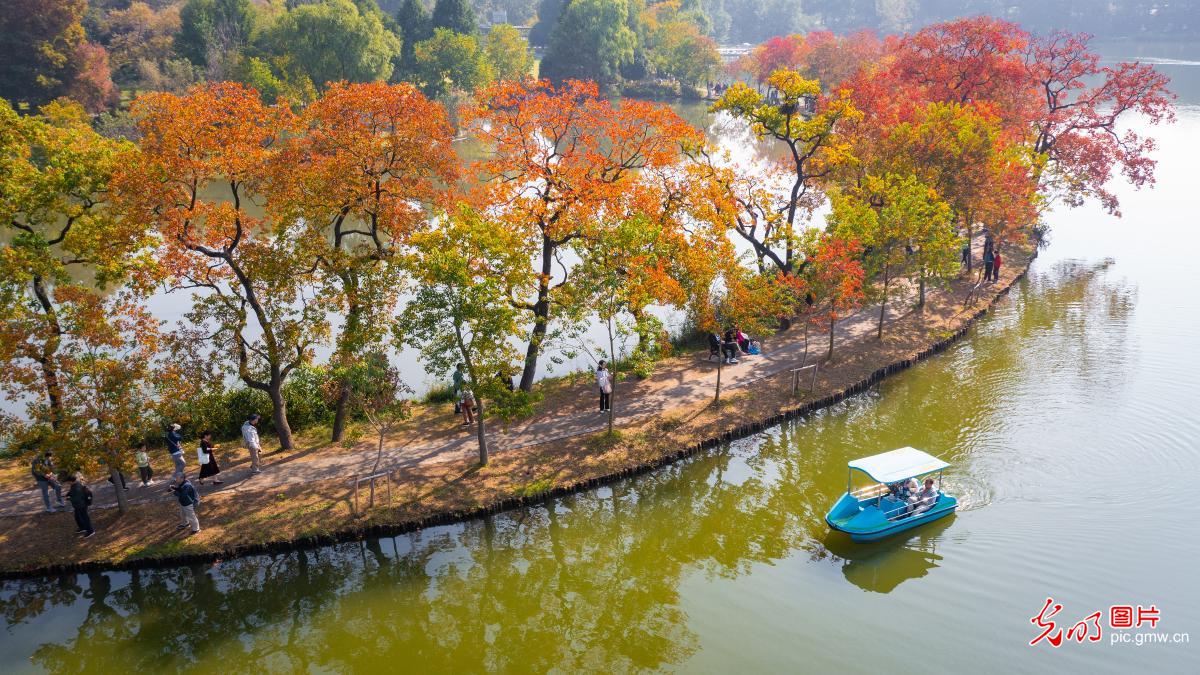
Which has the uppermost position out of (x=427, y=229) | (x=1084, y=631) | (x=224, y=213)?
(x=224, y=213)

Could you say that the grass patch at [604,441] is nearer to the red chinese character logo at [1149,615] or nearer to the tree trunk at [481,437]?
the tree trunk at [481,437]

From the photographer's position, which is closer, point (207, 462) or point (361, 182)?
point (207, 462)

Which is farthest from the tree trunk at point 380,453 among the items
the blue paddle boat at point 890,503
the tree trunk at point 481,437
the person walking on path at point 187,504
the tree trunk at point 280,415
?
the blue paddle boat at point 890,503

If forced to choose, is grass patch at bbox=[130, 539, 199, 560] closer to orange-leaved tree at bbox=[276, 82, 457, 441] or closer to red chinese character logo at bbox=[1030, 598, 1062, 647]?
orange-leaved tree at bbox=[276, 82, 457, 441]

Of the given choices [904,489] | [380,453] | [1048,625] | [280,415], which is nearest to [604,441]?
[380,453]

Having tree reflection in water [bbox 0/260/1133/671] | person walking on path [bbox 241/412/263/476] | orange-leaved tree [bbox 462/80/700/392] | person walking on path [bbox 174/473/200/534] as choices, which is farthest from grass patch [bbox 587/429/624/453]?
person walking on path [bbox 174/473/200/534]

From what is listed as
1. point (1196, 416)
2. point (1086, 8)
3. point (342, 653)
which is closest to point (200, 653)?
point (342, 653)

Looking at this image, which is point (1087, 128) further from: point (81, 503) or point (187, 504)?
point (81, 503)
